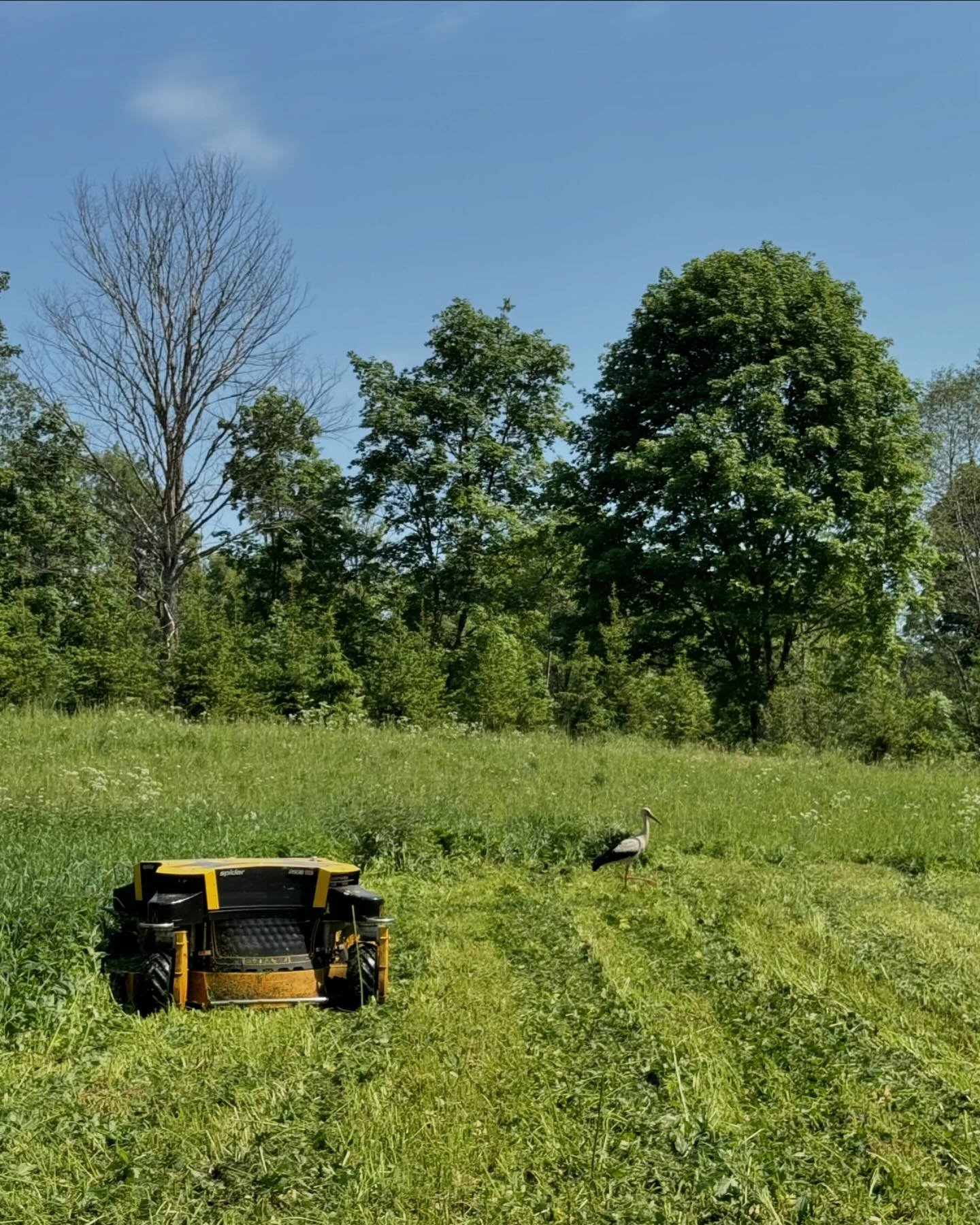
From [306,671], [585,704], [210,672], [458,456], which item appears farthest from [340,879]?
[458,456]

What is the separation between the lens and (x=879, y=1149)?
395cm

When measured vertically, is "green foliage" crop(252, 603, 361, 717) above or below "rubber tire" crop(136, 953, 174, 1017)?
above

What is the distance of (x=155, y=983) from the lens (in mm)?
5426

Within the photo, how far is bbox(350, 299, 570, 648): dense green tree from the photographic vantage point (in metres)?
29.1

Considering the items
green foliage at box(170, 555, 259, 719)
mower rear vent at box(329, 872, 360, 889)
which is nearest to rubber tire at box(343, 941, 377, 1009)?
mower rear vent at box(329, 872, 360, 889)

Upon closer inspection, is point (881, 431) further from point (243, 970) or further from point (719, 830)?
point (243, 970)

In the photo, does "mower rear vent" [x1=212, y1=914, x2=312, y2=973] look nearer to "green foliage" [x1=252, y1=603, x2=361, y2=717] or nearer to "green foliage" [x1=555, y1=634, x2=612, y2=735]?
"green foliage" [x1=252, y1=603, x2=361, y2=717]

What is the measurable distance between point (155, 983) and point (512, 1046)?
6.68 feet

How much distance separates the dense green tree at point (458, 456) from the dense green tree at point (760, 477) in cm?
359

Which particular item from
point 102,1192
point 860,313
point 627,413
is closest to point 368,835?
point 102,1192

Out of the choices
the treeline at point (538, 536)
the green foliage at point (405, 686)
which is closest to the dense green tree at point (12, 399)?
the treeline at point (538, 536)

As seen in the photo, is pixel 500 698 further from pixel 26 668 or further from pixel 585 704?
pixel 26 668

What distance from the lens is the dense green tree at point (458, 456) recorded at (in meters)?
29.1

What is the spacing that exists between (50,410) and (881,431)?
21.4 metres
